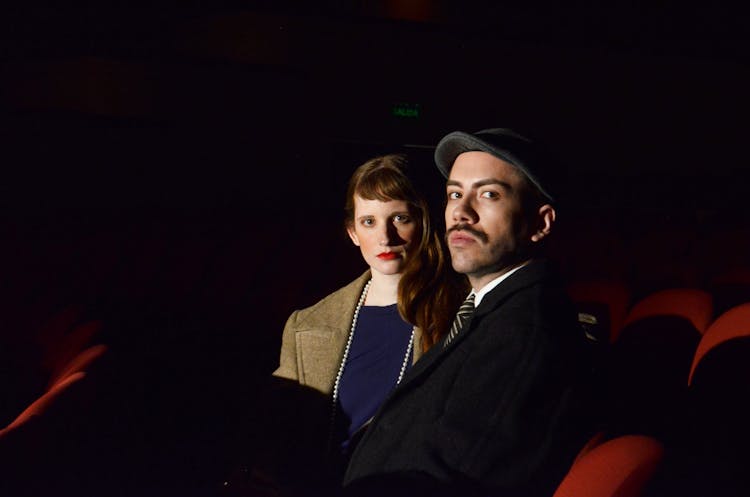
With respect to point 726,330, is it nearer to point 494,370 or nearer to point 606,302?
point 606,302

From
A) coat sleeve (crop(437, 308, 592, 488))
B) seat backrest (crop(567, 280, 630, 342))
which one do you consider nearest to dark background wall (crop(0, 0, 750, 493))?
seat backrest (crop(567, 280, 630, 342))

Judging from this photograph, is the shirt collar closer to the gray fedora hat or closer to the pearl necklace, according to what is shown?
the gray fedora hat

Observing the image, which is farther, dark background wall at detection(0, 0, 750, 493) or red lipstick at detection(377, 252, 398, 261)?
dark background wall at detection(0, 0, 750, 493)

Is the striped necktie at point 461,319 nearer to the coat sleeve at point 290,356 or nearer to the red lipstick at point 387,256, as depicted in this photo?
the red lipstick at point 387,256

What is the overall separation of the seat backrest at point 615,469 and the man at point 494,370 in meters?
0.03

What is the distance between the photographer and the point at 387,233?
3.66ft

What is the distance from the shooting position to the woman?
1088 millimetres

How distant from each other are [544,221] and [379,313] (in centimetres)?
40

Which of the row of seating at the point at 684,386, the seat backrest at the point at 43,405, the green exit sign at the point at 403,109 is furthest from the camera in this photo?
the green exit sign at the point at 403,109

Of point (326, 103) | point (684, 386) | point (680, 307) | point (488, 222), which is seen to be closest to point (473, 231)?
point (488, 222)

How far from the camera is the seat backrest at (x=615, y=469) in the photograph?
585 mm

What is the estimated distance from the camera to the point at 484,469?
2.16ft

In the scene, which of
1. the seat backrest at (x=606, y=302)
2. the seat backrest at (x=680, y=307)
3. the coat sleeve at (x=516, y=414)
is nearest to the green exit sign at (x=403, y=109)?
the seat backrest at (x=606, y=302)

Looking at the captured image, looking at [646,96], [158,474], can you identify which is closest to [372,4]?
[646,96]
